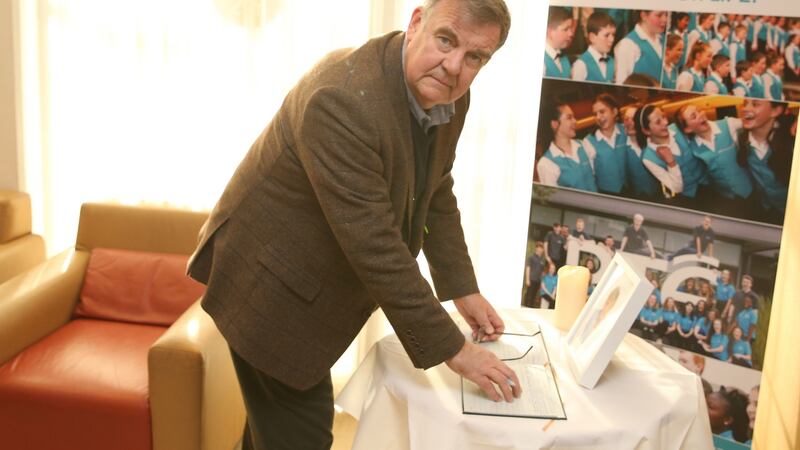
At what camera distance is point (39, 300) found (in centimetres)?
278

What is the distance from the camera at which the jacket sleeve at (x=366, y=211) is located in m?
1.47

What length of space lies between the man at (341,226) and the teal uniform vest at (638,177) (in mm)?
854

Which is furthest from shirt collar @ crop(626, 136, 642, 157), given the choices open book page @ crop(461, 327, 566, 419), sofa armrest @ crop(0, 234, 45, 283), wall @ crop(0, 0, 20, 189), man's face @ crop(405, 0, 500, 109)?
wall @ crop(0, 0, 20, 189)

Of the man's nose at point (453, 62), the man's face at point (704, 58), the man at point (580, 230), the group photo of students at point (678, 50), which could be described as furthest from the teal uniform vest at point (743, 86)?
the man's nose at point (453, 62)

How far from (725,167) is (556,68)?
0.61 metres

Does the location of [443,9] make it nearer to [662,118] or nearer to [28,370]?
[662,118]

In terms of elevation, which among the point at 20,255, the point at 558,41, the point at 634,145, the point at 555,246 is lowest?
the point at 20,255

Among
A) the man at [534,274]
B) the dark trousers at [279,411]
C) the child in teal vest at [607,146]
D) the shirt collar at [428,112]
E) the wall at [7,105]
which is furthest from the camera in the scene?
the wall at [7,105]

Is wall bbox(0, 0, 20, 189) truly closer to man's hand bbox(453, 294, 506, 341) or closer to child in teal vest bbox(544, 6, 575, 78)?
child in teal vest bbox(544, 6, 575, 78)

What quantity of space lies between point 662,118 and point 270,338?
1.44 meters

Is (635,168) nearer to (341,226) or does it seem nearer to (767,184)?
(767,184)

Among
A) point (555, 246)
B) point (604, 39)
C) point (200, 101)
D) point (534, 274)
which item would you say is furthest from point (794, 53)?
point (200, 101)

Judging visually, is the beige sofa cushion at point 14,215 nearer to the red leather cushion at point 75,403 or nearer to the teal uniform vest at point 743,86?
the red leather cushion at point 75,403

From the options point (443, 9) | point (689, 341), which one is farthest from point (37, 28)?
point (689, 341)
